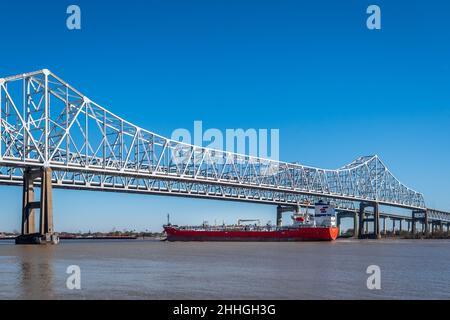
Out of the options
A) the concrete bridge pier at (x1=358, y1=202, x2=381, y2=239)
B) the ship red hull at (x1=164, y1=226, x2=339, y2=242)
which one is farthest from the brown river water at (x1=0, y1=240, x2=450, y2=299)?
the concrete bridge pier at (x1=358, y1=202, x2=381, y2=239)

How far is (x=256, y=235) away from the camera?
8781 centimetres

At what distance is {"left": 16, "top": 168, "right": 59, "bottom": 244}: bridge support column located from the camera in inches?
Answer: 2554

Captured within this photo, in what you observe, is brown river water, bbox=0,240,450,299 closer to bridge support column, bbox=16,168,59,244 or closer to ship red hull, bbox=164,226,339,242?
bridge support column, bbox=16,168,59,244

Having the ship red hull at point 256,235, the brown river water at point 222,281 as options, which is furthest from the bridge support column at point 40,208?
the brown river water at point 222,281

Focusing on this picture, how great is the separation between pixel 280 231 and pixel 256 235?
11.6 feet

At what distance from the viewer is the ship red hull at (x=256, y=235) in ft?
281

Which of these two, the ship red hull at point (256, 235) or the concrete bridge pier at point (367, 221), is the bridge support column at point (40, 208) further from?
the concrete bridge pier at point (367, 221)

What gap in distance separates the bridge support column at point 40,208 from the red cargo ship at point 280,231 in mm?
28369

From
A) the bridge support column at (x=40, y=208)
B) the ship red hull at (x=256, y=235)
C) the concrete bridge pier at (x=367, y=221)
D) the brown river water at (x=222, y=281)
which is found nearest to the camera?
the brown river water at (x=222, y=281)

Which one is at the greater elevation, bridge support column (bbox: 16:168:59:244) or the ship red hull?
bridge support column (bbox: 16:168:59:244)
